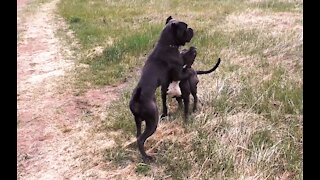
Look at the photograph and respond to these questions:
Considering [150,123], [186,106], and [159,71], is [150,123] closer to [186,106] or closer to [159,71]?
[159,71]

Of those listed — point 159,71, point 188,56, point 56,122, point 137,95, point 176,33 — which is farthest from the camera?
point 56,122

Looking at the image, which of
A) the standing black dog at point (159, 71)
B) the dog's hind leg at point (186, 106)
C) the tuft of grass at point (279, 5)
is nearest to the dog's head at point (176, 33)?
the standing black dog at point (159, 71)

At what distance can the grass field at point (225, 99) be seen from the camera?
4379 millimetres

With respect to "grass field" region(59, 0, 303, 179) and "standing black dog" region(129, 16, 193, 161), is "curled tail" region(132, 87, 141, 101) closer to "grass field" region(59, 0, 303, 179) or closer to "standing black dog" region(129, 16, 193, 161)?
"standing black dog" region(129, 16, 193, 161)

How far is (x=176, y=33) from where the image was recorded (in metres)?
5.03

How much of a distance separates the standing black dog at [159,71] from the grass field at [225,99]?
0.44 m

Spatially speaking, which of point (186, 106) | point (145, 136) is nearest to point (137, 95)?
point (145, 136)

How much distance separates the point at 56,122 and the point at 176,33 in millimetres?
2239

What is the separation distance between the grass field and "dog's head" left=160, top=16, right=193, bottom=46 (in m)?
0.96

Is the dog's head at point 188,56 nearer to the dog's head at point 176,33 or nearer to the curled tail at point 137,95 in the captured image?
the dog's head at point 176,33

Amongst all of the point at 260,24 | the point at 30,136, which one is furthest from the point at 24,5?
the point at 30,136

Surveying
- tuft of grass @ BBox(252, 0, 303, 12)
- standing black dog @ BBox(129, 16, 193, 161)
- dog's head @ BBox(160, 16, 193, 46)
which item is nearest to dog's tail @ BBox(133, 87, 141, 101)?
standing black dog @ BBox(129, 16, 193, 161)

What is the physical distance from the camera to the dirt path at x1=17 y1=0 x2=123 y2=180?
4848mm
